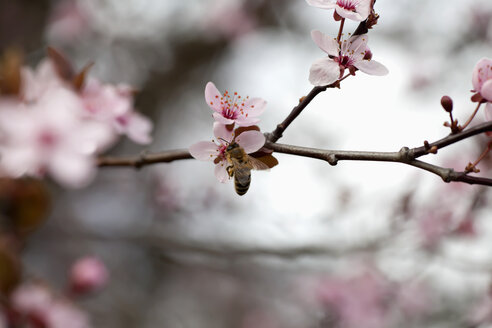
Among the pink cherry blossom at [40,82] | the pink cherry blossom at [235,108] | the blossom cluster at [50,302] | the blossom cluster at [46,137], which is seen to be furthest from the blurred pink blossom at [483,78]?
the blossom cluster at [50,302]

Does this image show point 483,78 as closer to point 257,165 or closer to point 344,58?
point 344,58

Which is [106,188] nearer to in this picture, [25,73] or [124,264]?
[124,264]

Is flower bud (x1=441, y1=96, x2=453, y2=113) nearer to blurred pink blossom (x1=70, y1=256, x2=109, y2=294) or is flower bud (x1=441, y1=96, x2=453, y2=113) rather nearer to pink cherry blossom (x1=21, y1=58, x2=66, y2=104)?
pink cherry blossom (x1=21, y1=58, x2=66, y2=104)

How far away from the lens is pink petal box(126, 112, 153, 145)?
1.22m

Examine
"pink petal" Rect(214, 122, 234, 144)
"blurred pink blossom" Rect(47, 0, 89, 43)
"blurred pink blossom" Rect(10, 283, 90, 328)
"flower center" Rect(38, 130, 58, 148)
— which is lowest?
"blurred pink blossom" Rect(10, 283, 90, 328)

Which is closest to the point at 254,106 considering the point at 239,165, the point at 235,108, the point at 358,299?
the point at 235,108

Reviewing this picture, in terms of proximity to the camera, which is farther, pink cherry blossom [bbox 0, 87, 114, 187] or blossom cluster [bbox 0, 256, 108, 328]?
blossom cluster [bbox 0, 256, 108, 328]

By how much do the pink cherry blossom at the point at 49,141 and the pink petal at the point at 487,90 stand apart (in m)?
0.76

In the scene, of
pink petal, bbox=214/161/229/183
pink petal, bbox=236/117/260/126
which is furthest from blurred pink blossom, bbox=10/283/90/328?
pink petal, bbox=236/117/260/126

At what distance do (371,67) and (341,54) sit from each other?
7cm

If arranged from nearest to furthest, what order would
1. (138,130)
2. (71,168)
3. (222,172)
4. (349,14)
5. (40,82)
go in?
(71,168)
(349,14)
(222,172)
(40,82)
(138,130)

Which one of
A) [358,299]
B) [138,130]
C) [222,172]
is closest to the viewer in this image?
[222,172]

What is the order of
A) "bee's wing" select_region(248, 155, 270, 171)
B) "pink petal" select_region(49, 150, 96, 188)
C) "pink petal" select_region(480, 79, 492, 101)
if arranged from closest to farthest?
"pink petal" select_region(49, 150, 96, 188) → "pink petal" select_region(480, 79, 492, 101) → "bee's wing" select_region(248, 155, 270, 171)

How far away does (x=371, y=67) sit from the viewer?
96cm
